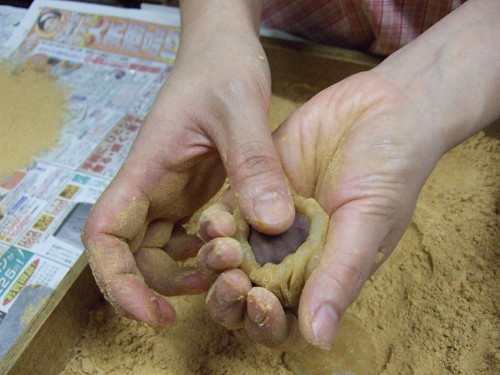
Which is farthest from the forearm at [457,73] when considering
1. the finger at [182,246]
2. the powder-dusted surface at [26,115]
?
the powder-dusted surface at [26,115]

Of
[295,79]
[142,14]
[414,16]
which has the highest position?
[414,16]

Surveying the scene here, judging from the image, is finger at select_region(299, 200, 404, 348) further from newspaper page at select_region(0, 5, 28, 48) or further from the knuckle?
newspaper page at select_region(0, 5, 28, 48)

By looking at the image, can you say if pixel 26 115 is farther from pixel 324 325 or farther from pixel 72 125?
pixel 324 325

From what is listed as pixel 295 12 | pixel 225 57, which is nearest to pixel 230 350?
pixel 225 57

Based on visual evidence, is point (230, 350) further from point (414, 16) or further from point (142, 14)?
point (142, 14)

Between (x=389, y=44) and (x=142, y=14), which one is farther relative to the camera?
(x=142, y=14)

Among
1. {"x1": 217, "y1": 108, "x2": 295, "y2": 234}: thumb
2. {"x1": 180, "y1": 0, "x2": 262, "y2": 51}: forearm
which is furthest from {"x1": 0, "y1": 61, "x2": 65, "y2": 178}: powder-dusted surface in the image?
{"x1": 217, "y1": 108, "x2": 295, "y2": 234}: thumb

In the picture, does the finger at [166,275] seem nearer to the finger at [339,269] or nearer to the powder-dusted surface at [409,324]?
the powder-dusted surface at [409,324]

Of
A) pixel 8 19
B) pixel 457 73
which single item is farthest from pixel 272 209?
pixel 8 19
